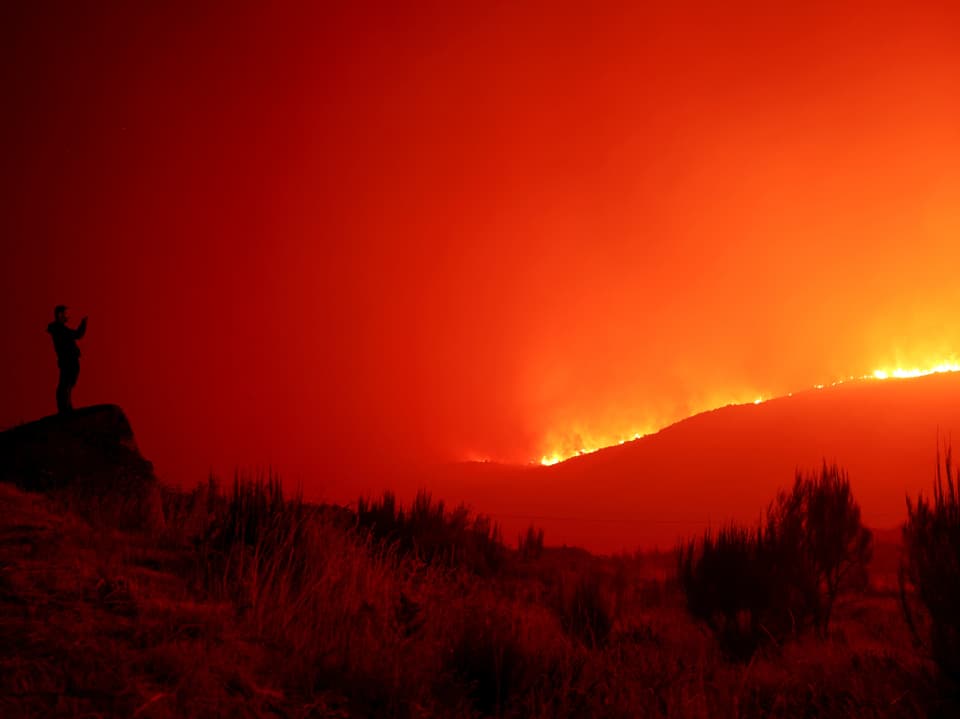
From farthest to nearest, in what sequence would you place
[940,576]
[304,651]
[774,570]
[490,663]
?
[774,570] → [940,576] → [490,663] → [304,651]

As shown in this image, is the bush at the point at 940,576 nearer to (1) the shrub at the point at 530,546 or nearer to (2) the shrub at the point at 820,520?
(2) the shrub at the point at 820,520

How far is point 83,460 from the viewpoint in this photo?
10922 mm

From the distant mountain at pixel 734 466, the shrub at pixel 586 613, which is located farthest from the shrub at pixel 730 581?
the distant mountain at pixel 734 466

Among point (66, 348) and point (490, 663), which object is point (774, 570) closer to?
point (490, 663)

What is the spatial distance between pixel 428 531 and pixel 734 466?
199ft

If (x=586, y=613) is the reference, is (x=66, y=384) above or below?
above

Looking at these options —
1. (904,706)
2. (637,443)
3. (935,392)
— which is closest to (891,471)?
(935,392)

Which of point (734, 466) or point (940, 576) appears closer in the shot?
point (940, 576)

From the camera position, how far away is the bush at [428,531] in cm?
1090

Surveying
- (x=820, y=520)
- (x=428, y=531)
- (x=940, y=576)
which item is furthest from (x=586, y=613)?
(x=820, y=520)

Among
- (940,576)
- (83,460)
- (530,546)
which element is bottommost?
(530,546)

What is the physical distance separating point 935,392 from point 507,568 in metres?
61.8

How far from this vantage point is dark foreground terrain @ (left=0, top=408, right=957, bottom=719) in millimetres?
3574

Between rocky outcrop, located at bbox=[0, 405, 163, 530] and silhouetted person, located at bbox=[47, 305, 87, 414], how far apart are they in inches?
72.4
